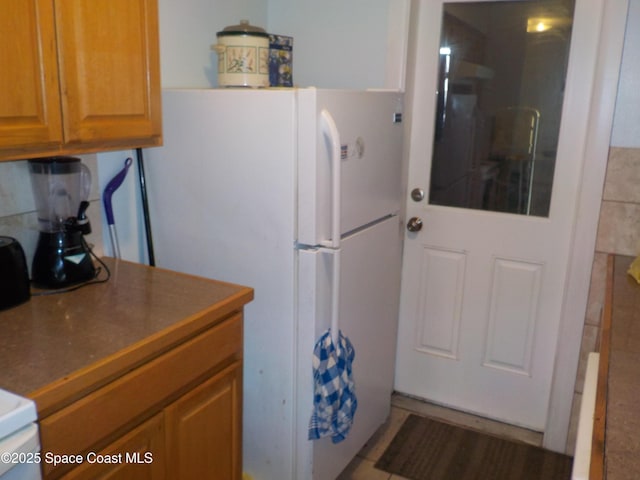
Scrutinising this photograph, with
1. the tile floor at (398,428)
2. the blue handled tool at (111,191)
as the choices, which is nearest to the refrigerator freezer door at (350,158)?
the blue handled tool at (111,191)

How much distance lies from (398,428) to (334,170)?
1.40 meters

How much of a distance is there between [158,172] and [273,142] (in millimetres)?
497

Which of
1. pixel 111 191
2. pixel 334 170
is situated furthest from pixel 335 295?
pixel 111 191

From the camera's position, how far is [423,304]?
2.71 m

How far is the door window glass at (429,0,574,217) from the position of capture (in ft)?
7.44

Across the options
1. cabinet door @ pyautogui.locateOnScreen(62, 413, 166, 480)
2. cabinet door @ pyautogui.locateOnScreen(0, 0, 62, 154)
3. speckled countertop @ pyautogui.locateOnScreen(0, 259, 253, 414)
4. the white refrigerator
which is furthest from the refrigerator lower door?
cabinet door @ pyautogui.locateOnScreen(0, 0, 62, 154)

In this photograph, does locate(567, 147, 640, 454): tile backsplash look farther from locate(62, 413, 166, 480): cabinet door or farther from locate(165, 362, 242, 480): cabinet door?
locate(62, 413, 166, 480): cabinet door

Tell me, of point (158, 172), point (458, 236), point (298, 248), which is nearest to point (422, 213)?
point (458, 236)

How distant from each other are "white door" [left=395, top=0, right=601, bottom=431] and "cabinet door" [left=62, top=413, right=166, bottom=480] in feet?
5.19

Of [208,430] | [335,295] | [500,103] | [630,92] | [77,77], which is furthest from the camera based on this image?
[500,103]

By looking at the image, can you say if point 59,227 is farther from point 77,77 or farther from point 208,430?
point 208,430

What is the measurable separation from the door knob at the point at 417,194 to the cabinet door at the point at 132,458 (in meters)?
1.60

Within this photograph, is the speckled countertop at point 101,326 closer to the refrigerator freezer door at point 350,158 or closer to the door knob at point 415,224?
the refrigerator freezer door at point 350,158

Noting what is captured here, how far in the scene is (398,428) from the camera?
2590 millimetres
